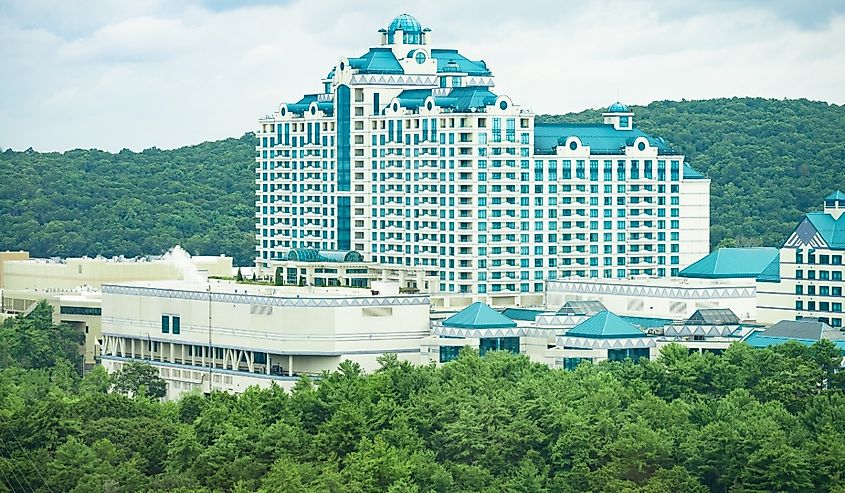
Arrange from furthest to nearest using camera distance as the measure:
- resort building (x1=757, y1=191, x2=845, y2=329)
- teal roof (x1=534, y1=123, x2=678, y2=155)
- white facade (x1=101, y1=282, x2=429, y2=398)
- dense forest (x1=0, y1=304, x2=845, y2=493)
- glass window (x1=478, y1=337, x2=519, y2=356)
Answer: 1. teal roof (x1=534, y1=123, x2=678, y2=155)
2. glass window (x1=478, y1=337, x2=519, y2=356)
3. white facade (x1=101, y1=282, x2=429, y2=398)
4. resort building (x1=757, y1=191, x2=845, y2=329)
5. dense forest (x1=0, y1=304, x2=845, y2=493)

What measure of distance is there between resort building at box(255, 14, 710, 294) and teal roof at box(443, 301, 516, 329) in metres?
8.90

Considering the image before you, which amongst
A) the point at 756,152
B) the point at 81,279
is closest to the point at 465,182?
the point at 81,279

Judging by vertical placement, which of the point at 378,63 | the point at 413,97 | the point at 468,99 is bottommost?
the point at 468,99

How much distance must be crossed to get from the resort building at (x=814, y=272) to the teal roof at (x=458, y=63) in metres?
25.4

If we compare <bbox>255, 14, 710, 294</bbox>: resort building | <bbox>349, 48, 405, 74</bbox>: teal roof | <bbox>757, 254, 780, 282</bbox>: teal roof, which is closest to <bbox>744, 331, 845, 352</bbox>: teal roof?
<bbox>757, 254, 780, 282</bbox>: teal roof

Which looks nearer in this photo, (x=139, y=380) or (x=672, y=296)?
(x=672, y=296)

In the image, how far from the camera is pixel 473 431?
311ft

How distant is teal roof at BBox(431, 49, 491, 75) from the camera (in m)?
132

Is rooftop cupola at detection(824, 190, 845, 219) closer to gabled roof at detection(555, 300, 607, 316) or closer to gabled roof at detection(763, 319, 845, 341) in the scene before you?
gabled roof at detection(763, 319, 845, 341)

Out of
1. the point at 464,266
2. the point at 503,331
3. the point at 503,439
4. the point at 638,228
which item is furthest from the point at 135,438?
the point at 638,228

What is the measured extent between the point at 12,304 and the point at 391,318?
34.5 metres

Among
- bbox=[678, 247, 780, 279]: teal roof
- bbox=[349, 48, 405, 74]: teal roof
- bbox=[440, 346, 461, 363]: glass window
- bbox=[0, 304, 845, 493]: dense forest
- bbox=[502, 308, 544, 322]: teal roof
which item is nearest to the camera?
→ bbox=[0, 304, 845, 493]: dense forest

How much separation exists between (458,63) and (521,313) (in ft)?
57.3

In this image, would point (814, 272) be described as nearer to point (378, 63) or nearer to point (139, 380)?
point (378, 63)
